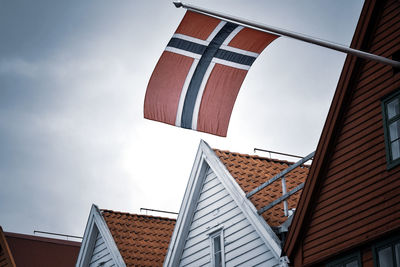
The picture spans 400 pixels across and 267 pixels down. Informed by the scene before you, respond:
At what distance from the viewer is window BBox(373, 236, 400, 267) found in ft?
42.9

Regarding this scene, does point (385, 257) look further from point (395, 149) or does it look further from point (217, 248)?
point (217, 248)

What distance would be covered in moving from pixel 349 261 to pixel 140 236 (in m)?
10.5

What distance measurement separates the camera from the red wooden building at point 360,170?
13625 millimetres

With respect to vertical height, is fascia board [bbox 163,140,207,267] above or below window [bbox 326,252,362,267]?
above

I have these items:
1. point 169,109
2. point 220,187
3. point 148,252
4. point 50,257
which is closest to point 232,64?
point 169,109

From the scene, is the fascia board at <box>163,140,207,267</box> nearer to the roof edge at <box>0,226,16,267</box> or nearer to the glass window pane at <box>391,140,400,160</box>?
the glass window pane at <box>391,140,400,160</box>

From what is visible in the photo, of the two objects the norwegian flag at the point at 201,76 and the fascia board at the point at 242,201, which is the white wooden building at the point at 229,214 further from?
the norwegian flag at the point at 201,76

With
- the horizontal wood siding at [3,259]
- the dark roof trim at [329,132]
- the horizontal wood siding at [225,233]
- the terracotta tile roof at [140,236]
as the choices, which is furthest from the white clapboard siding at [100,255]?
the dark roof trim at [329,132]

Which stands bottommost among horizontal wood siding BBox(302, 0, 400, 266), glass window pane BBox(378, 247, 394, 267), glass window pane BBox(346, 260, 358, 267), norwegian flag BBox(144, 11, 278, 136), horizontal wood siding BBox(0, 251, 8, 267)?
glass window pane BBox(378, 247, 394, 267)

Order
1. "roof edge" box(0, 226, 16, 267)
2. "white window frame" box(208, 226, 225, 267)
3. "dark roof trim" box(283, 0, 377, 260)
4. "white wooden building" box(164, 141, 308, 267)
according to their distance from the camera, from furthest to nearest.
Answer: "roof edge" box(0, 226, 16, 267) < "white window frame" box(208, 226, 225, 267) < "white wooden building" box(164, 141, 308, 267) < "dark roof trim" box(283, 0, 377, 260)

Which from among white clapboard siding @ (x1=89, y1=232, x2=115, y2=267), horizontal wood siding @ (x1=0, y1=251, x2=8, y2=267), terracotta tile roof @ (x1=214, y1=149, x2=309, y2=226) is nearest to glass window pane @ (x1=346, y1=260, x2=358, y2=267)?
terracotta tile roof @ (x1=214, y1=149, x2=309, y2=226)

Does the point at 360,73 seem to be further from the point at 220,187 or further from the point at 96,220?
the point at 96,220

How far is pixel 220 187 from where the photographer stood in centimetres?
1959

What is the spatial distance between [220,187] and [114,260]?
16.0 feet
